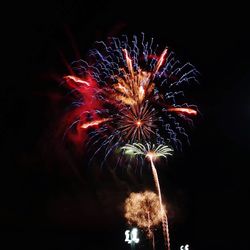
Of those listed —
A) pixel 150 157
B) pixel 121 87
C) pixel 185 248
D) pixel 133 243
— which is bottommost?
pixel 133 243

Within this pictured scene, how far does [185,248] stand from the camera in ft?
114

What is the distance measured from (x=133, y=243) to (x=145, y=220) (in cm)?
790

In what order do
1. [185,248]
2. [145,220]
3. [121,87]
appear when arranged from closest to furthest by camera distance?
[121,87] < [145,220] < [185,248]

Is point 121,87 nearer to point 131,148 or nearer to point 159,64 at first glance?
point 159,64

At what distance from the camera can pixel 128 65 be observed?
1995 centimetres

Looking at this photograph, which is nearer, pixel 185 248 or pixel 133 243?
pixel 133 243

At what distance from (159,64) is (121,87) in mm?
2117

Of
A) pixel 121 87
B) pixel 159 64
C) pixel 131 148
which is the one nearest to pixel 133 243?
pixel 131 148

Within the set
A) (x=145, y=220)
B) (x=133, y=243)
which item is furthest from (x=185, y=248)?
(x=133, y=243)

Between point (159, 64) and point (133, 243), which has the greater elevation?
point (159, 64)

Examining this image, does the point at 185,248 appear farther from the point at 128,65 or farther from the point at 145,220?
the point at 128,65

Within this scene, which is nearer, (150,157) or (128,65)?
(128,65)

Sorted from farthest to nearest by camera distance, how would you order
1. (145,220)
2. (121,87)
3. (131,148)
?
(145,220), (131,148), (121,87)

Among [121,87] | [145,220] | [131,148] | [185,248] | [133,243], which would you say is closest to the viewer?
[133,243]
